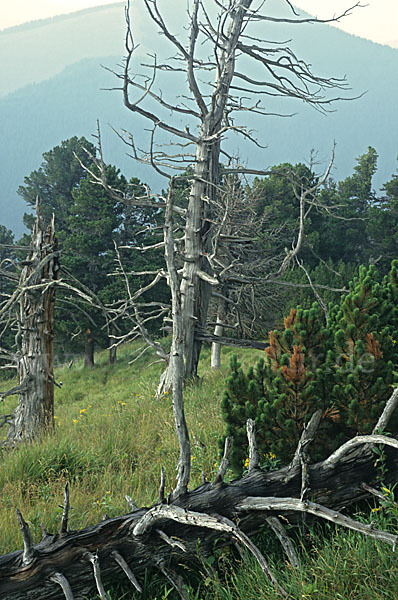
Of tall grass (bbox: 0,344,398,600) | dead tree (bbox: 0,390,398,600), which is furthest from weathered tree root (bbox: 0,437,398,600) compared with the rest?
tall grass (bbox: 0,344,398,600)

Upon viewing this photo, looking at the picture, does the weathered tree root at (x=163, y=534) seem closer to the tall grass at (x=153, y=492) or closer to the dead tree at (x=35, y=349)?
the tall grass at (x=153, y=492)

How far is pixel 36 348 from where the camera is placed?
7.79 metres

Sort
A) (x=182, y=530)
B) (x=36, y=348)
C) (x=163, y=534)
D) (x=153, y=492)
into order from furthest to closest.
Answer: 1. (x=36, y=348)
2. (x=153, y=492)
3. (x=182, y=530)
4. (x=163, y=534)

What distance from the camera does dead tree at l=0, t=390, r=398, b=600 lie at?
2.78 metres

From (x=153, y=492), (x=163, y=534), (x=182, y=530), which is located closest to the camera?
(x=163, y=534)

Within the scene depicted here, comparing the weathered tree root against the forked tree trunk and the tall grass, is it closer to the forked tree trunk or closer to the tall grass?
the tall grass

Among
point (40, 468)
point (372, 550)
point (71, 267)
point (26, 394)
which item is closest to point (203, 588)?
point (372, 550)

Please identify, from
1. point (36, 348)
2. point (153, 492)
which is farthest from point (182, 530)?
point (36, 348)

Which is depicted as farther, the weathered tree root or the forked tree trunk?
the forked tree trunk

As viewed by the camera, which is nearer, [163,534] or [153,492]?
[163,534]

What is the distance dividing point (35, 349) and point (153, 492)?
4009mm

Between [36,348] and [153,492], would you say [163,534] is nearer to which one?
[153,492]

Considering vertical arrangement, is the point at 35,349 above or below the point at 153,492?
above

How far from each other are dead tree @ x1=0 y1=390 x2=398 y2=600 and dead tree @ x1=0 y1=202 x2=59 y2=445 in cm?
496
